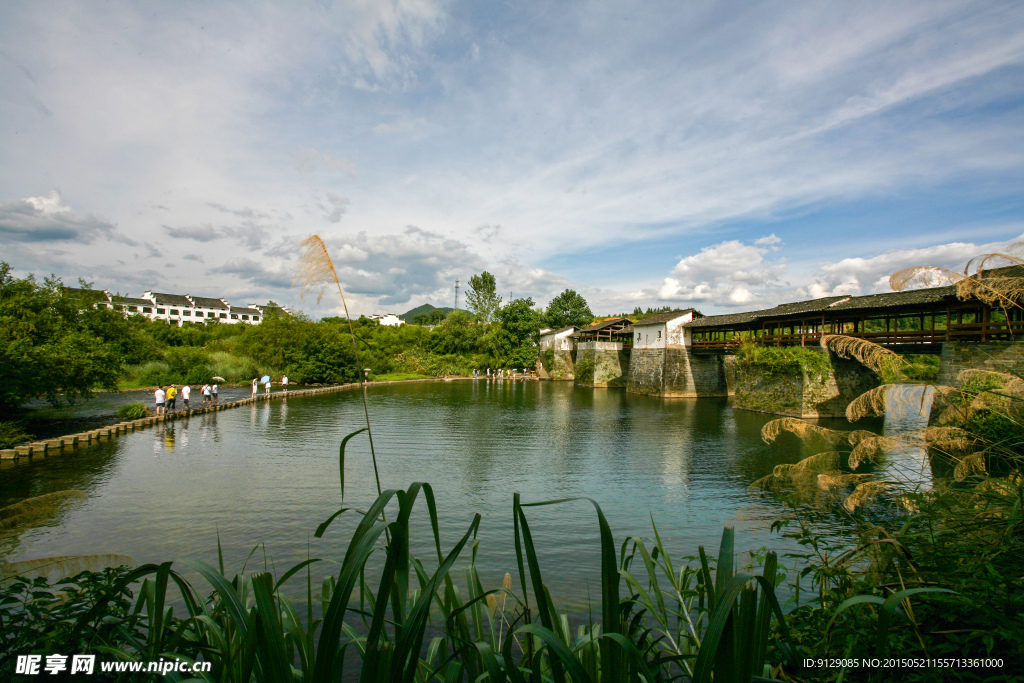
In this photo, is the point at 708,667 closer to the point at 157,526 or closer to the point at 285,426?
the point at 157,526

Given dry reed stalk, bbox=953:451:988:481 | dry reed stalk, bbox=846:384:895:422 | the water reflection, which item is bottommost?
the water reflection

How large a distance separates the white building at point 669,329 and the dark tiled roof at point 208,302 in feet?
218

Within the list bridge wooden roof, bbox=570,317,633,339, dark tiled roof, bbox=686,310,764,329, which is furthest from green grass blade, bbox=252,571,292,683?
bridge wooden roof, bbox=570,317,633,339

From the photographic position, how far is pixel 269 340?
36.9 meters

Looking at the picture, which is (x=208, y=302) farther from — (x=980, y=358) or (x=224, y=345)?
(x=980, y=358)

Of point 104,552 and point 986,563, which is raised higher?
point 986,563

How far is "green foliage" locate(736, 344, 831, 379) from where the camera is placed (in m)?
20.3

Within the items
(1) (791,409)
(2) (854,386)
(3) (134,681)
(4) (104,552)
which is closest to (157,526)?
(4) (104,552)

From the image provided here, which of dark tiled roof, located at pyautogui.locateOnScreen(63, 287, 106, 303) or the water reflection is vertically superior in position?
dark tiled roof, located at pyautogui.locateOnScreen(63, 287, 106, 303)

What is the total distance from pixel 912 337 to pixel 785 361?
14.2ft

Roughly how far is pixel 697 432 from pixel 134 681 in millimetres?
17548

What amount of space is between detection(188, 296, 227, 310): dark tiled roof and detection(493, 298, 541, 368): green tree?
161ft

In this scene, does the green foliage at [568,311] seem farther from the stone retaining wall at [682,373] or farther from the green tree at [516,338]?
the stone retaining wall at [682,373]

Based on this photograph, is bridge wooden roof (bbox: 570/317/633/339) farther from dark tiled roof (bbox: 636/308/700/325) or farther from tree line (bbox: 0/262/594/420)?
tree line (bbox: 0/262/594/420)
